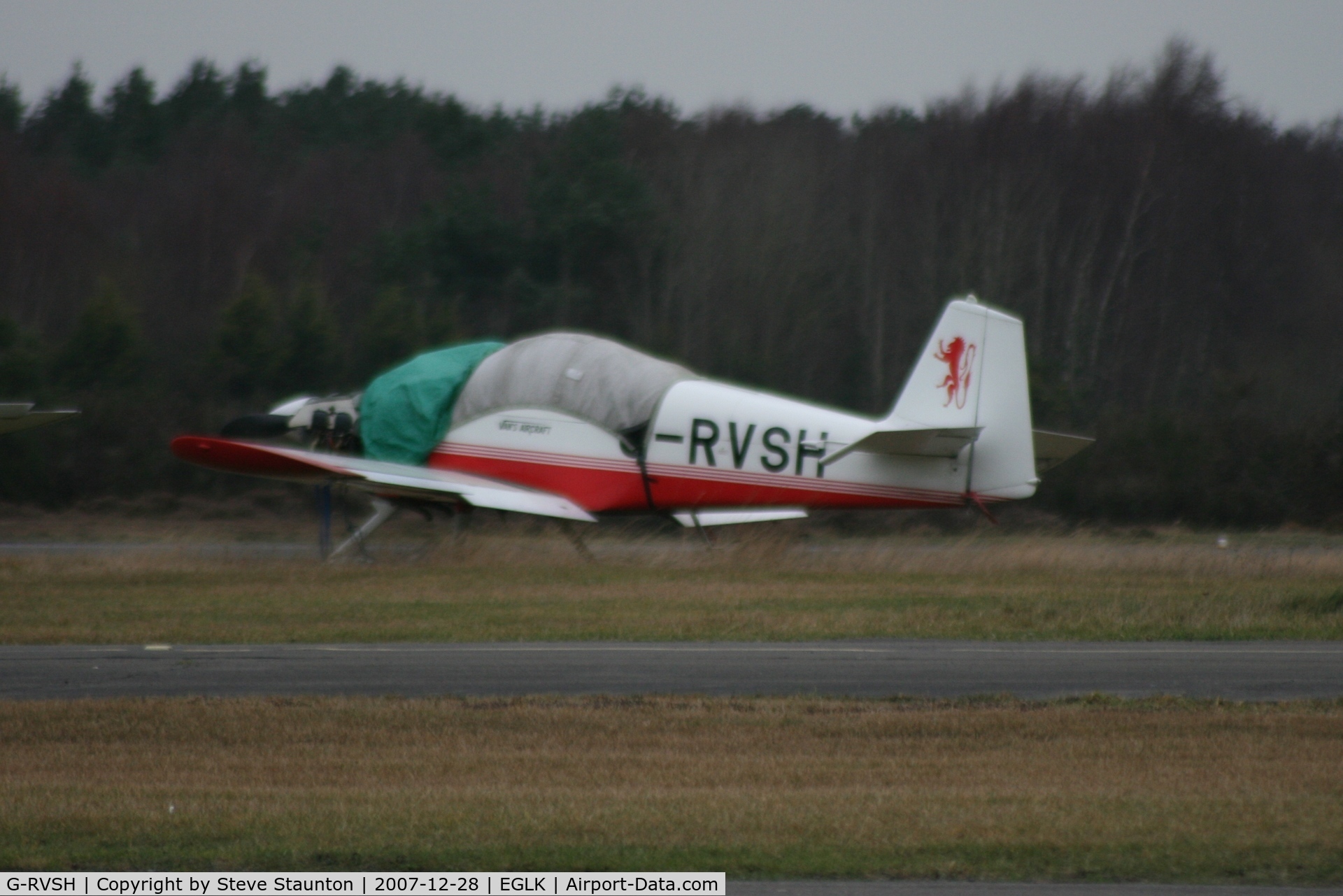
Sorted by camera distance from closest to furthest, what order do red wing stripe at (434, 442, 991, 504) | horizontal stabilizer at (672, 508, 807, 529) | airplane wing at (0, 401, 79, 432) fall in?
airplane wing at (0, 401, 79, 432) → red wing stripe at (434, 442, 991, 504) → horizontal stabilizer at (672, 508, 807, 529)

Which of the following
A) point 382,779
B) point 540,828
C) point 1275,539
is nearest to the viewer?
point 540,828

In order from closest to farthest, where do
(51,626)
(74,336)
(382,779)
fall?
(382,779)
(51,626)
(74,336)

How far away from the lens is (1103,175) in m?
49.6

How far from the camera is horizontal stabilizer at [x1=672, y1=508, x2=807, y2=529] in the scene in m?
21.1

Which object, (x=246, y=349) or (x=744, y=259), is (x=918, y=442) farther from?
(x=744, y=259)

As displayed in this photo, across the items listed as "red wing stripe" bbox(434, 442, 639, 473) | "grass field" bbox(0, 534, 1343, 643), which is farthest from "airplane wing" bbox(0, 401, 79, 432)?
"red wing stripe" bbox(434, 442, 639, 473)

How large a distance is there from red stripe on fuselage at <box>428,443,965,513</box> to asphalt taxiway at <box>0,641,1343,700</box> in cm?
701

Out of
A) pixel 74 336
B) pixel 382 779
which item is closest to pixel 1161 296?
pixel 74 336

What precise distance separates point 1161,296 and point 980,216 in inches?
266

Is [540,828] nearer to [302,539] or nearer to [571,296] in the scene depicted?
[302,539]

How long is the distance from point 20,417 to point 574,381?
7677 millimetres

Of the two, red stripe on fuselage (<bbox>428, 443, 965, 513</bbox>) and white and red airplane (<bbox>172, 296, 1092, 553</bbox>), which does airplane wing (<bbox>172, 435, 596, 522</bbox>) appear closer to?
white and red airplane (<bbox>172, 296, 1092, 553</bbox>)

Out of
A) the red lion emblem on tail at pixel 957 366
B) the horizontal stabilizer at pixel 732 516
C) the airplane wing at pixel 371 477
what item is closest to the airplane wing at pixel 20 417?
the airplane wing at pixel 371 477

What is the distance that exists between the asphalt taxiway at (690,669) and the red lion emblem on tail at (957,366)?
691 centimetres
